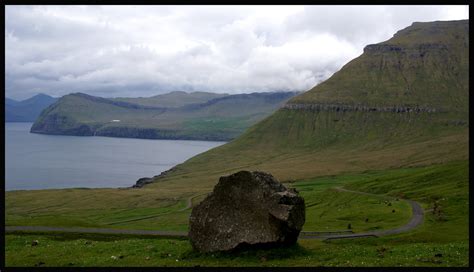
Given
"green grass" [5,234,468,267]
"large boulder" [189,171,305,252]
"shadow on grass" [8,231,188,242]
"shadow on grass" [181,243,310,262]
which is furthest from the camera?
"shadow on grass" [8,231,188,242]

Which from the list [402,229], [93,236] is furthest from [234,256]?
[402,229]

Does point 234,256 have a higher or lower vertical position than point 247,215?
lower

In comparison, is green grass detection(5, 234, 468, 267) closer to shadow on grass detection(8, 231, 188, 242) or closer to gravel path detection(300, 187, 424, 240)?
shadow on grass detection(8, 231, 188, 242)

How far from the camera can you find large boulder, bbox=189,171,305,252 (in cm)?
3728

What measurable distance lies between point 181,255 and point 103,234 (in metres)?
33.0

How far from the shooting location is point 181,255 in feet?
127

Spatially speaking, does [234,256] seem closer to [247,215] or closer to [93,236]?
Answer: [247,215]

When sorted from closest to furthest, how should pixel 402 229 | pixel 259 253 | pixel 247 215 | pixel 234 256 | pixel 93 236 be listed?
pixel 259 253 < pixel 234 256 < pixel 247 215 < pixel 93 236 < pixel 402 229

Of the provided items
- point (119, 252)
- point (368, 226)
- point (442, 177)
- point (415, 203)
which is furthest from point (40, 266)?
point (442, 177)

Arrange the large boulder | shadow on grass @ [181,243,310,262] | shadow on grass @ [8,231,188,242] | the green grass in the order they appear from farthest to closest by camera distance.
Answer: shadow on grass @ [8,231,188,242]
the large boulder
shadow on grass @ [181,243,310,262]
the green grass

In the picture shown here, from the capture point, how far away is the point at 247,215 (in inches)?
1519

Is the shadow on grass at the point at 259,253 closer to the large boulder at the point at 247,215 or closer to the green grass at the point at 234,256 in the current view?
the green grass at the point at 234,256

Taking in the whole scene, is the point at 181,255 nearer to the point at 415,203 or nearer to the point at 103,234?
the point at 103,234

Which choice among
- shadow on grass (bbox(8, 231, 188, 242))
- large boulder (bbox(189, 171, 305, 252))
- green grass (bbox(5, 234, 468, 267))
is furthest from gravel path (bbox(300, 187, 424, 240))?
large boulder (bbox(189, 171, 305, 252))
